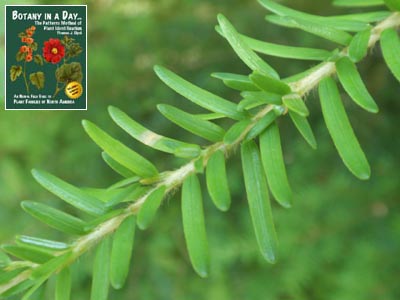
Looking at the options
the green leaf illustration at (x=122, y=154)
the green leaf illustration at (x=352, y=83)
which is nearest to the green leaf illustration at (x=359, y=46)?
the green leaf illustration at (x=352, y=83)

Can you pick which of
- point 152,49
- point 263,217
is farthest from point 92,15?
point 263,217

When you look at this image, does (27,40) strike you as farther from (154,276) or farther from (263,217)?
(154,276)

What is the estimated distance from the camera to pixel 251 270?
0.80m

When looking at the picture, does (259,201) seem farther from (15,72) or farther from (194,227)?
(15,72)

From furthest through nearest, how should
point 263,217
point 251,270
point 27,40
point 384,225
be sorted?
1. point 251,270
2. point 384,225
3. point 27,40
4. point 263,217

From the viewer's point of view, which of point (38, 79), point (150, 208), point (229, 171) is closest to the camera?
point (150, 208)

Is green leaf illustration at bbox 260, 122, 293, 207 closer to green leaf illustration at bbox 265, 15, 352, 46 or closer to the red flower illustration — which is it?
green leaf illustration at bbox 265, 15, 352, 46

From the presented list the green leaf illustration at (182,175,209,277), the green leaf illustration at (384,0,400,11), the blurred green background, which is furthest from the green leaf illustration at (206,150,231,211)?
the blurred green background

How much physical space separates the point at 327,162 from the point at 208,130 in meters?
0.48

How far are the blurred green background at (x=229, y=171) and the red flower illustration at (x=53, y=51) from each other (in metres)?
0.31

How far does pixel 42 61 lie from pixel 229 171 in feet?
1.29

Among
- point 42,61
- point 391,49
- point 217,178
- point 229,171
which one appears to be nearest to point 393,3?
point 391,49

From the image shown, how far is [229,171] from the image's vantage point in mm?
740

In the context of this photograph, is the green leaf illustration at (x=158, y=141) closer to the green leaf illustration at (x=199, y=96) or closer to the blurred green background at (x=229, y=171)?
the green leaf illustration at (x=199, y=96)
